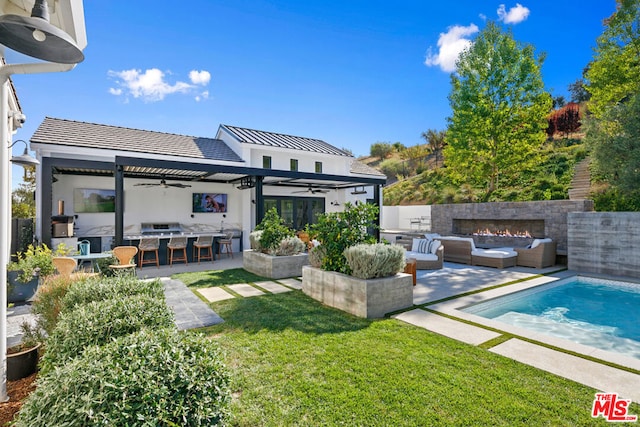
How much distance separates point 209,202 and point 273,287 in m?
8.19

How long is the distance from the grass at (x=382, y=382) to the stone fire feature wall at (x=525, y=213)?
29.0ft

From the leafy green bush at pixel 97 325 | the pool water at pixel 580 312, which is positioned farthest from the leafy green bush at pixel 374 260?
the leafy green bush at pixel 97 325

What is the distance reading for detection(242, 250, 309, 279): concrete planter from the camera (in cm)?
769

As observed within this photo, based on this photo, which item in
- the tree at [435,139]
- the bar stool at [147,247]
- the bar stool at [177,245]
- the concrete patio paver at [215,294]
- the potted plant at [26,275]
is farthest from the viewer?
the tree at [435,139]

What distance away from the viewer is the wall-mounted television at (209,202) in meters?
13.4

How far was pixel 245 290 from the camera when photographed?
6.49 m

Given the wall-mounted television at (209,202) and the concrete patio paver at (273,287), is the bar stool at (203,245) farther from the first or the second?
the concrete patio paver at (273,287)

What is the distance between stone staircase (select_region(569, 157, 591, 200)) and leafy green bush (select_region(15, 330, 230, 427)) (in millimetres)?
16252

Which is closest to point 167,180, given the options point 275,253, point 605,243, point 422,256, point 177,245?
point 177,245

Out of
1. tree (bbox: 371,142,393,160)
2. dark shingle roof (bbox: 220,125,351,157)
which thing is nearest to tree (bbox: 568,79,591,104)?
tree (bbox: 371,142,393,160)

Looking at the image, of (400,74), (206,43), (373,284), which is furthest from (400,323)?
(400,74)

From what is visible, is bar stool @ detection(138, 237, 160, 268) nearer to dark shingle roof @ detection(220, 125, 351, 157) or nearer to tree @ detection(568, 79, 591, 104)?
dark shingle roof @ detection(220, 125, 351, 157)

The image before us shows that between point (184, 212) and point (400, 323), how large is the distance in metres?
11.2

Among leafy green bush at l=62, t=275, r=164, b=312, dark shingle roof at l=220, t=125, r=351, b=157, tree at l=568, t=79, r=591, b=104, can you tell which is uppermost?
tree at l=568, t=79, r=591, b=104
